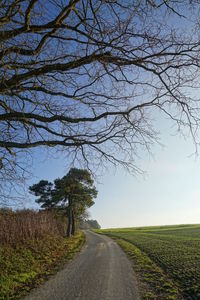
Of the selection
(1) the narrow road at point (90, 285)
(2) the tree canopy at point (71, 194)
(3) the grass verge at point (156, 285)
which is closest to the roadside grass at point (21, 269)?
(1) the narrow road at point (90, 285)

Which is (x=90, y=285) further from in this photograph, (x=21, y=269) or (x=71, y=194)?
(x=71, y=194)

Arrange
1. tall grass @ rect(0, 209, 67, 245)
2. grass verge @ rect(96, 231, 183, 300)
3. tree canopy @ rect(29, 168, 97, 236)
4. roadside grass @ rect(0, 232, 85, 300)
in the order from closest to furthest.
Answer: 1. grass verge @ rect(96, 231, 183, 300)
2. roadside grass @ rect(0, 232, 85, 300)
3. tall grass @ rect(0, 209, 67, 245)
4. tree canopy @ rect(29, 168, 97, 236)

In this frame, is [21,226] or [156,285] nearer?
[156,285]

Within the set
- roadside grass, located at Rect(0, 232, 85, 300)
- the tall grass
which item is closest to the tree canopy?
the tall grass

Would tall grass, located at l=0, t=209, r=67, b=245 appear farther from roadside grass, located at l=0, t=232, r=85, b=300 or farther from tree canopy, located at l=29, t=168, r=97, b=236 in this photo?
tree canopy, located at l=29, t=168, r=97, b=236

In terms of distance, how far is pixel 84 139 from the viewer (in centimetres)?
854

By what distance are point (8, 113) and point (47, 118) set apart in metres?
1.13

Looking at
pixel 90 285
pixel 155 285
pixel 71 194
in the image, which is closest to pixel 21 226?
pixel 90 285

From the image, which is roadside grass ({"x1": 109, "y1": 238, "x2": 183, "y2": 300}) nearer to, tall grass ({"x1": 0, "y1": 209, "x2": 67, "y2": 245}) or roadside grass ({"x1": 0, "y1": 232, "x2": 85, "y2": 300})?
roadside grass ({"x1": 0, "y1": 232, "x2": 85, "y2": 300})

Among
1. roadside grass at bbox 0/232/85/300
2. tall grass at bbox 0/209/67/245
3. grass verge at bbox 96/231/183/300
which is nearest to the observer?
grass verge at bbox 96/231/183/300

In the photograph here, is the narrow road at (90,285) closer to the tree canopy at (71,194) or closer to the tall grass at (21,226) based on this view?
the tall grass at (21,226)

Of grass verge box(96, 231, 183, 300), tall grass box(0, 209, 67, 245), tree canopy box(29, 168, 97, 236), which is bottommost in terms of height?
grass verge box(96, 231, 183, 300)

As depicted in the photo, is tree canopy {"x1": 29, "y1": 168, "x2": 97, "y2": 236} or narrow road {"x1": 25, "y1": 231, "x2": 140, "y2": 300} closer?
narrow road {"x1": 25, "y1": 231, "x2": 140, "y2": 300}

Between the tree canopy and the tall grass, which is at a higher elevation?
the tree canopy
